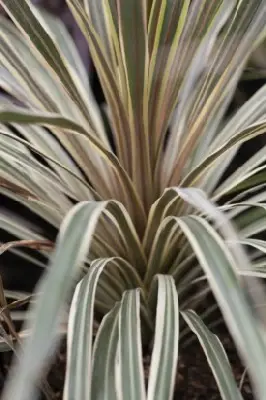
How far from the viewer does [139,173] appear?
620mm

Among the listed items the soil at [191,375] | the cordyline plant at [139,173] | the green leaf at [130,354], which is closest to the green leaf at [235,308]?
the cordyline plant at [139,173]

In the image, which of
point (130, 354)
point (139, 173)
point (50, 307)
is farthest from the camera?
point (139, 173)

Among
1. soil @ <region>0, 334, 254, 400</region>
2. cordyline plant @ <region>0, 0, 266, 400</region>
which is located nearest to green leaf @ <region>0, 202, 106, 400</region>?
cordyline plant @ <region>0, 0, 266, 400</region>

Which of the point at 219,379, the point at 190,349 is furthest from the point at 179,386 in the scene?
the point at 219,379

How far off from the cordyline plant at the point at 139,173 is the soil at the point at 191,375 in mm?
38

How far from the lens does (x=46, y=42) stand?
1.85 feet

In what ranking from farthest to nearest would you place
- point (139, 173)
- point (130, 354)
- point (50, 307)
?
1. point (139, 173)
2. point (130, 354)
3. point (50, 307)

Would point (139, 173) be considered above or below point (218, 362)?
above

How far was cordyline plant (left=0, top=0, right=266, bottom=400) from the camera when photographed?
0.47 meters

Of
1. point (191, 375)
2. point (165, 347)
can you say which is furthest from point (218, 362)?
point (191, 375)

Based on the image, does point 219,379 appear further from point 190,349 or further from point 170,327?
point 190,349

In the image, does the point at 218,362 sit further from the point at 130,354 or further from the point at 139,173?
the point at 139,173

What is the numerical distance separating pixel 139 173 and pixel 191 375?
25 cm

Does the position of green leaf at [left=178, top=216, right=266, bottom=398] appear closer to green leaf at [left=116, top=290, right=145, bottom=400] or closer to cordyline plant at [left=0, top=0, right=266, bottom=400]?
cordyline plant at [left=0, top=0, right=266, bottom=400]
